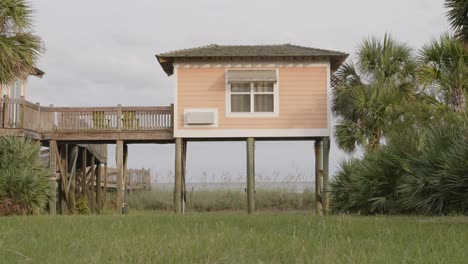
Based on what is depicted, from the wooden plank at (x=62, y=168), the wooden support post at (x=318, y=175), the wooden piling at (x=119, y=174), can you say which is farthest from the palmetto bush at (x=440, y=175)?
the wooden plank at (x=62, y=168)

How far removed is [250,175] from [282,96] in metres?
3.04

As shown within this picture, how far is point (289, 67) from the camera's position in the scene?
24672 mm

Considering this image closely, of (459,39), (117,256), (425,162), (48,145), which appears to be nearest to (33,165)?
(48,145)

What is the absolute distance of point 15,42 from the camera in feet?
57.7

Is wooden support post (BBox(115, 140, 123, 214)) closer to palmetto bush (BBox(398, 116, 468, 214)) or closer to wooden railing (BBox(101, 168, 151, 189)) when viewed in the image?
palmetto bush (BBox(398, 116, 468, 214))

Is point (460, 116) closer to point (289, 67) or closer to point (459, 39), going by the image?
point (459, 39)

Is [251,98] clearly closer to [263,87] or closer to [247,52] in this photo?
[263,87]

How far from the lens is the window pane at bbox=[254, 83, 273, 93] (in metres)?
Result: 24.8

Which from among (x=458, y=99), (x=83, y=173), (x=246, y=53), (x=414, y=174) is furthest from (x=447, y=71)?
(x=83, y=173)

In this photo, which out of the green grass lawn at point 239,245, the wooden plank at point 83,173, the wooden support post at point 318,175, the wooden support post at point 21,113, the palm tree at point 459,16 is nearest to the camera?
the green grass lawn at point 239,245

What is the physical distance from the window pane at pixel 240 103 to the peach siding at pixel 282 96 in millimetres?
329

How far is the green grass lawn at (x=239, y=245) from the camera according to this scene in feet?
21.7

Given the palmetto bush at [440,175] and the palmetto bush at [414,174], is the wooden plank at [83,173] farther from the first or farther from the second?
the palmetto bush at [440,175]

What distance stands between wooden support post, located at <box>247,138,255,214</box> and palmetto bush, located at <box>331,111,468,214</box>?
3.91m
